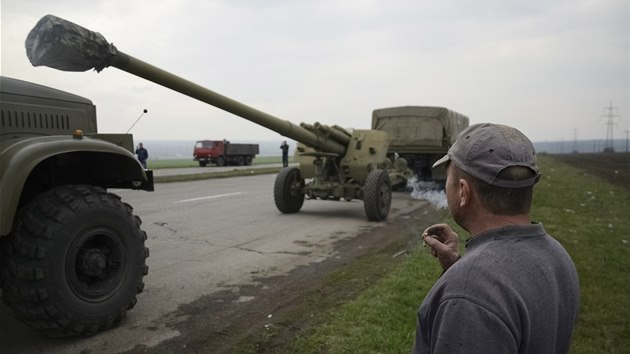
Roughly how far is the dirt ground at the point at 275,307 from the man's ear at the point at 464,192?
8.12ft

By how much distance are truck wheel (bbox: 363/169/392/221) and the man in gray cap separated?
7.95 metres

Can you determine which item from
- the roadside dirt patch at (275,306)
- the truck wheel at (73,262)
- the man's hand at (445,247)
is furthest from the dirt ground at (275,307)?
the man's hand at (445,247)

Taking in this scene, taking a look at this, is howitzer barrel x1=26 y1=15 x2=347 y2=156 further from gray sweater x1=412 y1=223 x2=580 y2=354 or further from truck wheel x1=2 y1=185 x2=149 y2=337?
gray sweater x1=412 y1=223 x2=580 y2=354

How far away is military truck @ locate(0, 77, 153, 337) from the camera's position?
11.4 feet

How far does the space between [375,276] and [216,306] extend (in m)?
1.78

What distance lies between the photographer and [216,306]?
4625 millimetres

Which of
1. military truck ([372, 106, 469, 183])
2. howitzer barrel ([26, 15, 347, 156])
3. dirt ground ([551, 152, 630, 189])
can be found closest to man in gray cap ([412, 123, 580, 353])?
howitzer barrel ([26, 15, 347, 156])

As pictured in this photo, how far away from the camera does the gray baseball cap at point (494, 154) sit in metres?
1.40

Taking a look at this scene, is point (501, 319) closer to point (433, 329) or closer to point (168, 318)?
point (433, 329)

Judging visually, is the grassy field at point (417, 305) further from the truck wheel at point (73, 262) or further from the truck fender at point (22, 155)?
the truck fender at point (22, 155)

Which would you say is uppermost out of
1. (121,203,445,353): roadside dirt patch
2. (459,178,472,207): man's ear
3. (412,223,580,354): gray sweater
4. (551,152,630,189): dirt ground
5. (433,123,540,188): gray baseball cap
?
(433,123,540,188): gray baseball cap

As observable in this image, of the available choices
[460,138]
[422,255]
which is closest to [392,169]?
[422,255]

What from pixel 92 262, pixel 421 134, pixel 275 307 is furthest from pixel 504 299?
pixel 421 134

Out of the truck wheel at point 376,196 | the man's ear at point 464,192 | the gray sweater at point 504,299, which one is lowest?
the truck wheel at point 376,196
